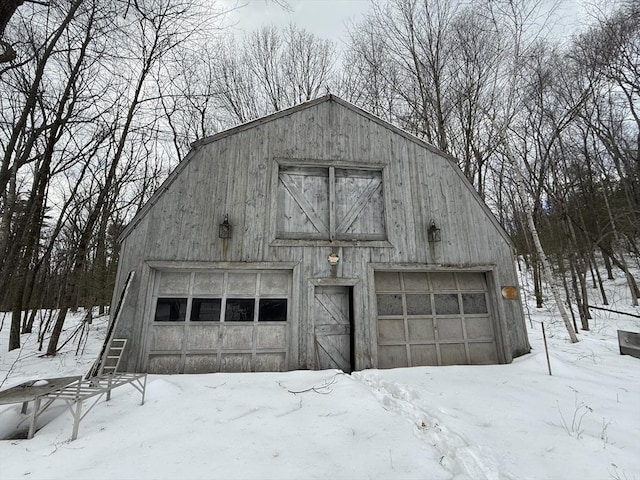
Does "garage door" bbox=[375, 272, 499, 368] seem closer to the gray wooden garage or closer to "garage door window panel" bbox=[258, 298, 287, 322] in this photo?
the gray wooden garage

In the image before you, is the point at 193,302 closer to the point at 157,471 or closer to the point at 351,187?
the point at 157,471

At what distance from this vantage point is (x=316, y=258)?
638cm

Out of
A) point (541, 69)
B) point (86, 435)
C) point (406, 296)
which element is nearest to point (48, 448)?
point (86, 435)

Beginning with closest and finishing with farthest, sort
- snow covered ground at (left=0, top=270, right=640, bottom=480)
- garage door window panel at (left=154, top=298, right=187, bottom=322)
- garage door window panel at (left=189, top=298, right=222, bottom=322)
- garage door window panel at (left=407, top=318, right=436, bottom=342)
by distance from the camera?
snow covered ground at (left=0, top=270, right=640, bottom=480) < garage door window panel at (left=154, top=298, right=187, bottom=322) < garage door window panel at (left=189, top=298, right=222, bottom=322) < garage door window panel at (left=407, top=318, right=436, bottom=342)

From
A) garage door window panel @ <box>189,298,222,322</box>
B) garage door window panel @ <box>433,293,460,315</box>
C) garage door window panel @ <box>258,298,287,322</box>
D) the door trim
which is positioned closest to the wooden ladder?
garage door window panel @ <box>189,298,222,322</box>

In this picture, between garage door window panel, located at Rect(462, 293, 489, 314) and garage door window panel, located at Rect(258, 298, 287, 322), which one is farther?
garage door window panel, located at Rect(462, 293, 489, 314)

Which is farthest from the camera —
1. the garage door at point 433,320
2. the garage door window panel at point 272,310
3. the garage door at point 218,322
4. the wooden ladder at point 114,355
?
the garage door at point 433,320

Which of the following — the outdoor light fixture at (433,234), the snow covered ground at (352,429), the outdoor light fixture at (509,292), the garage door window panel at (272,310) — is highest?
the outdoor light fixture at (433,234)

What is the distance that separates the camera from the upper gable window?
660cm

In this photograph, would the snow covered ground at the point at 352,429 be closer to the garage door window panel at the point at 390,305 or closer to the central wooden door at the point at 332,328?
the central wooden door at the point at 332,328

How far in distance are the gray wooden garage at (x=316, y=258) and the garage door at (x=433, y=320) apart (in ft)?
0.08

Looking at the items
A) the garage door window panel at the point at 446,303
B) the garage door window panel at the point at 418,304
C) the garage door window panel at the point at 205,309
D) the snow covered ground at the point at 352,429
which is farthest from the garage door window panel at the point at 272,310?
the garage door window panel at the point at 446,303

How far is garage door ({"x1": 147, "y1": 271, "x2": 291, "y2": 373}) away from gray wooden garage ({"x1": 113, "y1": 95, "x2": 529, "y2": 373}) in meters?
0.02

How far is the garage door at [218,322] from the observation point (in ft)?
19.0
